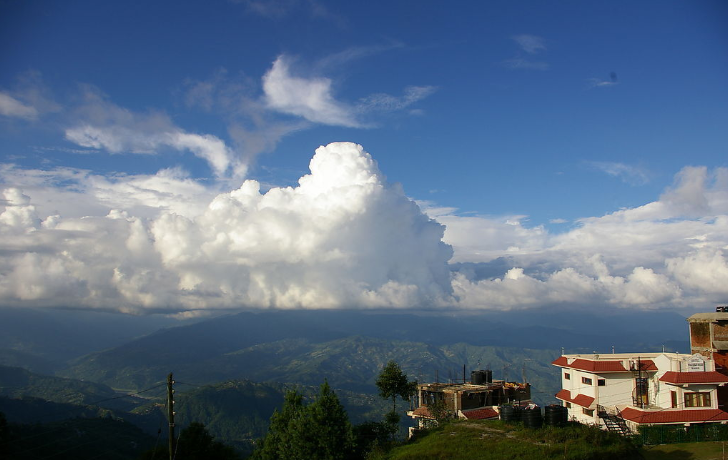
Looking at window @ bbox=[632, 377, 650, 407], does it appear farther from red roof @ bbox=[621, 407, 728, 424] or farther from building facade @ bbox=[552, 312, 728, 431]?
red roof @ bbox=[621, 407, 728, 424]

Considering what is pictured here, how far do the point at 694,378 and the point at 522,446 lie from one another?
21.9 meters

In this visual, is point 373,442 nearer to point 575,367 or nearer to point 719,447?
point 575,367

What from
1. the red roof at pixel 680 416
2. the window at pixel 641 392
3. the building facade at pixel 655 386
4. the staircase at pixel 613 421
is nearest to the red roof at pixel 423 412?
the building facade at pixel 655 386

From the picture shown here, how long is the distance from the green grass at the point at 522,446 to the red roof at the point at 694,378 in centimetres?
1133

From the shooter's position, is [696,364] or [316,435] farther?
[696,364]

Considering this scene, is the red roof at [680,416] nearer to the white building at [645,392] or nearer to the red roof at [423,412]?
the white building at [645,392]

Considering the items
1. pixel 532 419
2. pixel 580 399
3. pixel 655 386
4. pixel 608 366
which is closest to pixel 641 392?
pixel 655 386

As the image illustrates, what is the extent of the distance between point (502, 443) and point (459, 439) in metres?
4.67

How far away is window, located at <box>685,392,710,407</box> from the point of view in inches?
1881

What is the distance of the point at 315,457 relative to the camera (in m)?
47.2

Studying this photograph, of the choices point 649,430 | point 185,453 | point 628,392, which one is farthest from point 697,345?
point 185,453

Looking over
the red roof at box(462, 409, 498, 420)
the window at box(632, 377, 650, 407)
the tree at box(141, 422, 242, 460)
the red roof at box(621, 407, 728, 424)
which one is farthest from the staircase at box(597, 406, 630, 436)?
the tree at box(141, 422, 242, 460)

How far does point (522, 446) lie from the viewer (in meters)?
38.8

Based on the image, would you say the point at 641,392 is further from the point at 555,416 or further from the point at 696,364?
the point at 555,416
